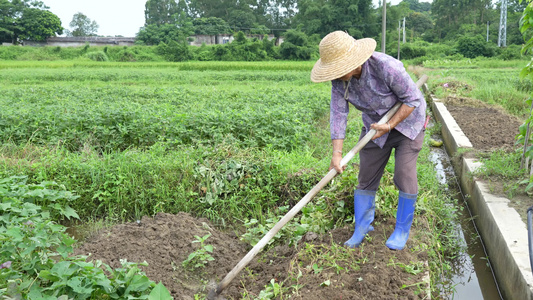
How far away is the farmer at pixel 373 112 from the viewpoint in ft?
9.49

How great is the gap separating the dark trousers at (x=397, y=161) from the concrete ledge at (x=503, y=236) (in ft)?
2.72

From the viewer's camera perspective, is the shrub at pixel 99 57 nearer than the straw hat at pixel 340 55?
No

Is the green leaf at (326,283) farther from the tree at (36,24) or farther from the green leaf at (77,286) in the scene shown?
the tree at (36,24)

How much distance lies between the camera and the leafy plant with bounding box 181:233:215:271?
3250mm

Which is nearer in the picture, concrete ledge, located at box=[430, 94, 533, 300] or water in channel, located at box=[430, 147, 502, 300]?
concrete ledge, located at box=[430, 94, 533, 300]

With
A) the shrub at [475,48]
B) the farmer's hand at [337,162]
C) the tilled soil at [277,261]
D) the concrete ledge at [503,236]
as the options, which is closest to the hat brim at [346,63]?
the farmer's hand at [337,162]

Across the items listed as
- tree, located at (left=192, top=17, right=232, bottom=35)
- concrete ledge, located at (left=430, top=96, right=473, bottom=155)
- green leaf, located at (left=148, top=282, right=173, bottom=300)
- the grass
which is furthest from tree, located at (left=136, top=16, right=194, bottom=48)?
green leaf, located at (left=148, top=282, right=173, bottom=300)

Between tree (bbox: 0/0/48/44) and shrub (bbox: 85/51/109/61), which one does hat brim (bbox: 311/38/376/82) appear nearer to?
shrub (bbox: 85/51/109/61)

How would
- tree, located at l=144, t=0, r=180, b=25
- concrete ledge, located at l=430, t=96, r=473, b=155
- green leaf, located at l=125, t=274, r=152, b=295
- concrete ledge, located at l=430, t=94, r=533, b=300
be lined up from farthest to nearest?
tree, located at l=144, t=0, r=180, b=25 → concrete ledge, located at l=430, t=96, r=473, b=155 → concrete ledge, located at l=430, t=94, r=533, b=300 → green leaf, located at l=125, t=274, r=152, b=295

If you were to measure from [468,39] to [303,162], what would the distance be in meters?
37.0

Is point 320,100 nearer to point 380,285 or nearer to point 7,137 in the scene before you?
point 7,137

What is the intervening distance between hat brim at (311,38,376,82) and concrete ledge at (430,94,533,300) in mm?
1737

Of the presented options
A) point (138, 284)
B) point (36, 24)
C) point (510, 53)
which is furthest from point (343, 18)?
point (138, 284)

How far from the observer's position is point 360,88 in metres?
3.04
